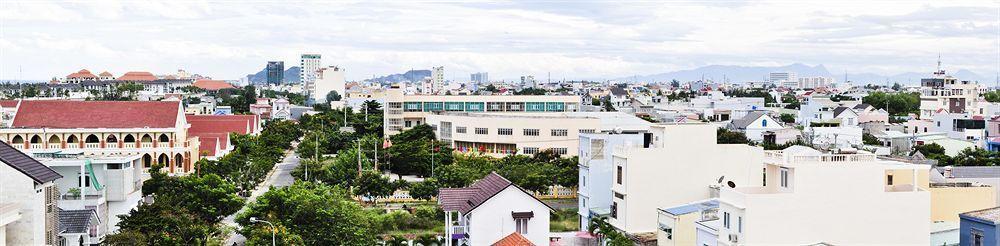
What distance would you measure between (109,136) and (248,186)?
290 inches

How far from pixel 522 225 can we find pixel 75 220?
953cm

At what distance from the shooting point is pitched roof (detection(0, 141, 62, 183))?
1647 centimetres

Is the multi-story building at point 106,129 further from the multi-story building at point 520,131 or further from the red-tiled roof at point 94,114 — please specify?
the multi-story building at point 520,131

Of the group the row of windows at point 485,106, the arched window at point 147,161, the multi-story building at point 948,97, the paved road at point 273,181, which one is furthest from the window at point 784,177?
the multi-story building at point 948,97

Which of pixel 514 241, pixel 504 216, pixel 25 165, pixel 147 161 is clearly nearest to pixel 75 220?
pixel 25 165

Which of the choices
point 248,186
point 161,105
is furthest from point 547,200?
point 161,105

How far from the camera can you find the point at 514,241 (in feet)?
65.8

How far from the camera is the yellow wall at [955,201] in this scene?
23188 mm

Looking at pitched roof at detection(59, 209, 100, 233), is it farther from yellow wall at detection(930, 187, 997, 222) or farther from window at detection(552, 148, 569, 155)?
window at detection(552, 148, 569, 155)

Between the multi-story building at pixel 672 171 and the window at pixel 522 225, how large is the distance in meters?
5.69

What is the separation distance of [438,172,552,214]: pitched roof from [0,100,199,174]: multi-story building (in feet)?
A: 70.7

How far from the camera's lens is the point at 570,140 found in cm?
5012

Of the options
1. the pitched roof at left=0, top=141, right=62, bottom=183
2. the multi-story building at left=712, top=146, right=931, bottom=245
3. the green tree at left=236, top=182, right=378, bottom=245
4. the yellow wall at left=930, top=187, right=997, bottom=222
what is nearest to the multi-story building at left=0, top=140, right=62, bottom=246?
the pitched roof at left=0, top=141, right=62, bottom=183

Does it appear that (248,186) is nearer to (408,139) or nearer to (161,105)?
(161,105)
